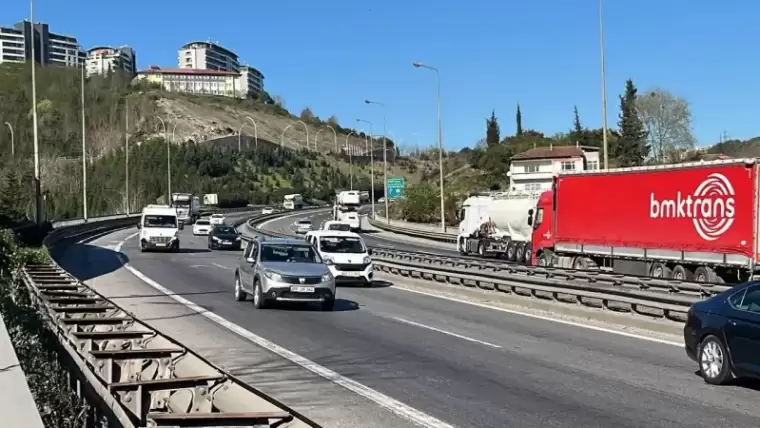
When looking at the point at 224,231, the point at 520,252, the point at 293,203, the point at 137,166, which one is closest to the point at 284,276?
the point at 520,252

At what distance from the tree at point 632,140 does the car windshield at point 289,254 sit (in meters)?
84.7

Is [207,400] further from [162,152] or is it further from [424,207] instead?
[162,152]

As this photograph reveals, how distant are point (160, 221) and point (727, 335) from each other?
126ft

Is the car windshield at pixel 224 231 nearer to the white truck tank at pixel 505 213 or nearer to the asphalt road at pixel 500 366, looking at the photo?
the white truck tank at pixel 505 213

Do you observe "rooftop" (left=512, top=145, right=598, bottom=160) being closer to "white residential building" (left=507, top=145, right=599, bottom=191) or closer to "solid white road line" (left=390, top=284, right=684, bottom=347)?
"white residential building" (left=507, top=145, right=599, bottom=191)

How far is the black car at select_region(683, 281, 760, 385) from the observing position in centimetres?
1049

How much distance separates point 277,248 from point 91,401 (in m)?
14.5

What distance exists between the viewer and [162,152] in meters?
166

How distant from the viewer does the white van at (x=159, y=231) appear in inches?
1781

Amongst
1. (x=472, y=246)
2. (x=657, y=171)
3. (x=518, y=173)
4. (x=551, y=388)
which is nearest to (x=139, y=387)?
(x=551, y=388)

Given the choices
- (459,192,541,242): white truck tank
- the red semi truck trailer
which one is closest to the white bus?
(459,192,541,242): white truck tank

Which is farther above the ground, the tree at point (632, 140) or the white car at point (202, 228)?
the tree at point (632, 140)

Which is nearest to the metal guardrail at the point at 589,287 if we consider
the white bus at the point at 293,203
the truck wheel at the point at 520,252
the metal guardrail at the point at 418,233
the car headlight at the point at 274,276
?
the car headlight at the point at 274,276

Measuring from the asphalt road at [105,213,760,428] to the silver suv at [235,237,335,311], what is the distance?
413mm
